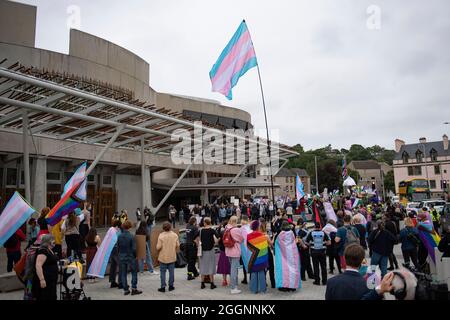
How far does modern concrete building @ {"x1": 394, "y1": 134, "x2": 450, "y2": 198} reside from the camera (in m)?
60.2

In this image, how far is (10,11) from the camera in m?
22.0

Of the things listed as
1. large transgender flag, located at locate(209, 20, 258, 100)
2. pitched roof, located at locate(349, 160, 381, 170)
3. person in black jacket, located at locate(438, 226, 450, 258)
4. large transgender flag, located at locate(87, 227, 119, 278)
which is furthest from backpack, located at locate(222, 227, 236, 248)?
pitched roof, located at locate(349, 160, 381, 170)

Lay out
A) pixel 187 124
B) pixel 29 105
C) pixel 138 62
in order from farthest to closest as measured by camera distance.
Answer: pixel 138 62 < pixel 187 124 < pixel 29 105

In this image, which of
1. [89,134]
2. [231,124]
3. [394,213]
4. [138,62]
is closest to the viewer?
[394,213]

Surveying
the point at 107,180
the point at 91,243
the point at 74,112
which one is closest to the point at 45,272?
the point at 91,243

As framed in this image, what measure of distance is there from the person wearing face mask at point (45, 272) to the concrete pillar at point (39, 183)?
14081 millimetres

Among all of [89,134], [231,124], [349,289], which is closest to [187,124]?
[89,134]

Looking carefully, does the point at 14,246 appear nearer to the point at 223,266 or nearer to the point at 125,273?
the point at 125,273

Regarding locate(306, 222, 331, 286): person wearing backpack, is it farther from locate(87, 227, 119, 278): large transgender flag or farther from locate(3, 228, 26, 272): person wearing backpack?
locate(3, 228, 26, 272): person wearing backpack

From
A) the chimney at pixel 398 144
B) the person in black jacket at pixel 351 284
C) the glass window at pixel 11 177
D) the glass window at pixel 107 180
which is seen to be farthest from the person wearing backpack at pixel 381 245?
the chimney at pixel 398 144

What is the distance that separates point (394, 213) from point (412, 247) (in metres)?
5.34
